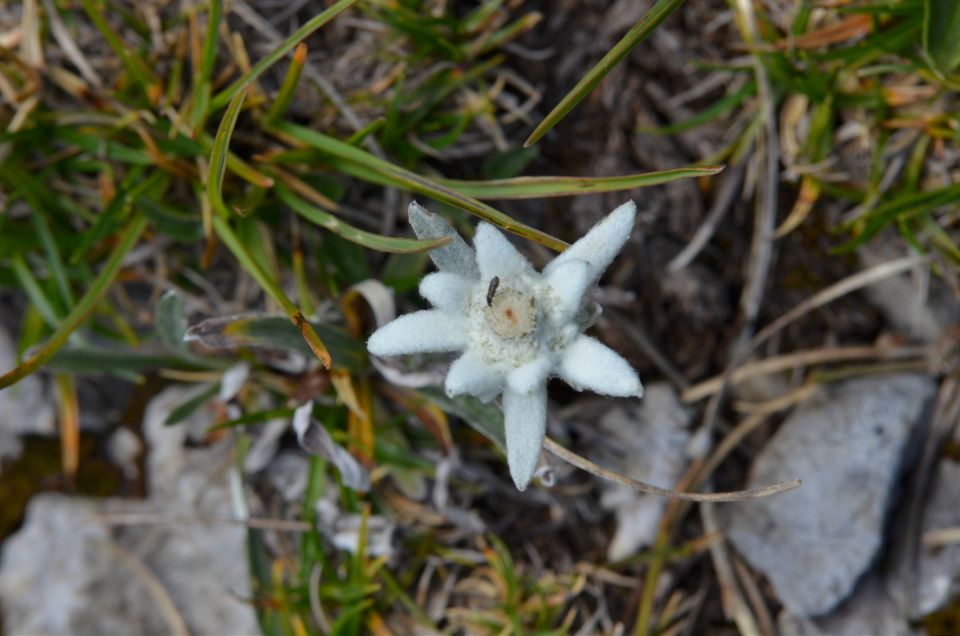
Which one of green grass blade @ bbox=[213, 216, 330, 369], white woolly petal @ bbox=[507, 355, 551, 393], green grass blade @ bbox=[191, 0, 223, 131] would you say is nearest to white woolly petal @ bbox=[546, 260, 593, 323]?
white woolly petal @ bbox=[507, 355, 551, 393]

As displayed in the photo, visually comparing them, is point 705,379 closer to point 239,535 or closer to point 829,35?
point 829,35

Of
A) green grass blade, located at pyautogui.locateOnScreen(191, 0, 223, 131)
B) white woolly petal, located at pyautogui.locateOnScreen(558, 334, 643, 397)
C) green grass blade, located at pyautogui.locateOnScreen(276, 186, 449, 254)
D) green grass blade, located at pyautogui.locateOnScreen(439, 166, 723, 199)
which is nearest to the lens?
white woolly petal, located at pyautogui.locateOnScreen(558, 334, 643, 397)

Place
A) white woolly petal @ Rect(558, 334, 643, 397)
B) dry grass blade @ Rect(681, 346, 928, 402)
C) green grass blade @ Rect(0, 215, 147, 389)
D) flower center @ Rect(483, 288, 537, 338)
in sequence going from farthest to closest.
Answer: dry grass blade @ Rect(681, 346, 928, 402) → green grass blade @ Rect(0, 215, 147, 389) → flower center @ Rect(483, 288, 537, 338) → white woolly petal @ Rect(558, 334, 643, 397)

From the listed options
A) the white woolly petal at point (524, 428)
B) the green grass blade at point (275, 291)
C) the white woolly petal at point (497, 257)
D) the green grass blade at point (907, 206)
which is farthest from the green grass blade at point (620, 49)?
the green grass blade at point (907, 206)

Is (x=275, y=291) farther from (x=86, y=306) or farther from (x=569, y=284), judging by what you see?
(x=569, y=284)

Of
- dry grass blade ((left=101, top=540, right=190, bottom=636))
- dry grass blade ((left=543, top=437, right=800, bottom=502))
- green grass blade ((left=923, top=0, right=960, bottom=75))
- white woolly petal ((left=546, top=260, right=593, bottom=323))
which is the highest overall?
green grass blade ((left=923, top=0, right=960, bottom=75))

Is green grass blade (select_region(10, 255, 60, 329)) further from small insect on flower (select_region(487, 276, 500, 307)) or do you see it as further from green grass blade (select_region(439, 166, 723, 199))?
small insect on flower (select_region(487, 276, 500, 307))

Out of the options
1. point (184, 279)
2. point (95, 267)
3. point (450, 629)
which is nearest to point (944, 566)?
point (450, 629)
